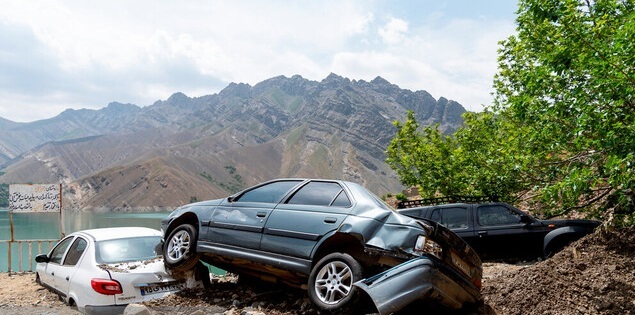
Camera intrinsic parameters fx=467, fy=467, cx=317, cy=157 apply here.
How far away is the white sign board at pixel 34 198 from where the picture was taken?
14.2 meters

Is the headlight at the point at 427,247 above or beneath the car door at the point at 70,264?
above

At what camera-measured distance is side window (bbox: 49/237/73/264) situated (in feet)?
26.4

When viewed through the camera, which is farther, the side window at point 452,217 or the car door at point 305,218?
the side window at point 452,217

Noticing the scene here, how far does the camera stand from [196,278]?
6867 mm

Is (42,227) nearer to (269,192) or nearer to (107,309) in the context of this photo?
(107,309)

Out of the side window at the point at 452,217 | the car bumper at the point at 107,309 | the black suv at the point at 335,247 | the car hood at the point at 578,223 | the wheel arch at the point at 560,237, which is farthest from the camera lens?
the side window at the point at 452,217

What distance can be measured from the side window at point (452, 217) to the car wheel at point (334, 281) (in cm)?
659

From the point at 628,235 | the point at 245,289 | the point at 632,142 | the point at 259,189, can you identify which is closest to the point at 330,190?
the point at 259,189

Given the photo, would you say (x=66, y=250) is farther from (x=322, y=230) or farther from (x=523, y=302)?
(x=523, y=302)

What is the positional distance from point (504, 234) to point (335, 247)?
6654mm

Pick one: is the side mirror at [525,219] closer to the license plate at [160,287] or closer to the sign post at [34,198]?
the license plate at [160,287]

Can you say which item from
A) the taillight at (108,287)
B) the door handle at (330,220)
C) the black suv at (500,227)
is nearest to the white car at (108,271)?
the taillight at (108,287)

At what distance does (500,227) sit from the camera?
35.1ft

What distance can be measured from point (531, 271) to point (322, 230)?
2.83 m
